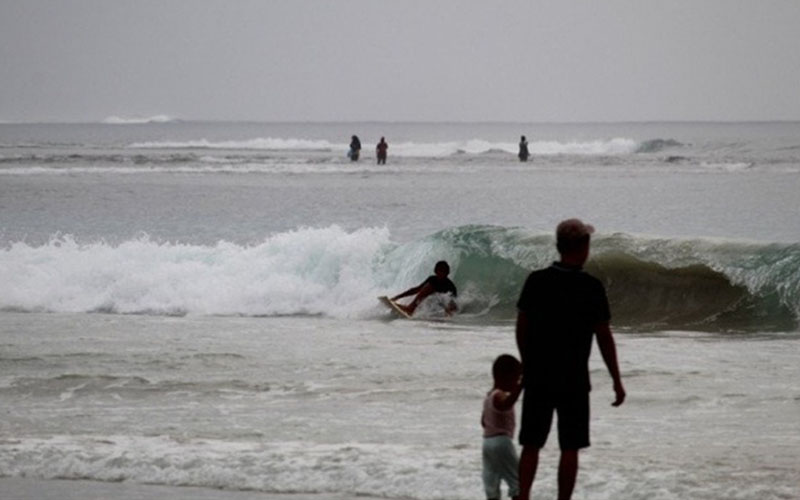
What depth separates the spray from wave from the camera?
18.8 meters

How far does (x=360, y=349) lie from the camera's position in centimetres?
1484

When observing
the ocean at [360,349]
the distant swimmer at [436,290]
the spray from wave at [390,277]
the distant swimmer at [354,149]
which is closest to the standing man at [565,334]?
the ocean at [360,349]

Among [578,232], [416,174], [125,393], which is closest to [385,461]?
[578,232]

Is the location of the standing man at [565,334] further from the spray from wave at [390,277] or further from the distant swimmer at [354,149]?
the distant swimmer at [354,149]

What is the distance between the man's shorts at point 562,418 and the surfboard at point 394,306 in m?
10.7

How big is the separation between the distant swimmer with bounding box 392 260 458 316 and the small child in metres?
10.4

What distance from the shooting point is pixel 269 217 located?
35.2m

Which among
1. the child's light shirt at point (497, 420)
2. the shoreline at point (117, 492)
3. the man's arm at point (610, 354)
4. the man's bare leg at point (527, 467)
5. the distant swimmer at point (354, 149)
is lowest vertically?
the distant swimmer at point (354, 149)

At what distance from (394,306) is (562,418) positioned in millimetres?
11182

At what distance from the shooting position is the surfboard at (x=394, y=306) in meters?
17.9

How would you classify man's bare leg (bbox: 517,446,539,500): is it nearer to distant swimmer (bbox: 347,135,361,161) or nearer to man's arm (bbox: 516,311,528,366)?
man's arm (bbox: 516,311,528,366)

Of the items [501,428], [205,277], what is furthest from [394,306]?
[501,428]

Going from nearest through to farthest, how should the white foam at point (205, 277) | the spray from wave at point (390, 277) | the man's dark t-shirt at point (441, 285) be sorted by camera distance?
1. the man's dark t-shirt at point (441, 285)
2. the spray from wave at point (390, 277)
3. the white foam at point (205, 277)

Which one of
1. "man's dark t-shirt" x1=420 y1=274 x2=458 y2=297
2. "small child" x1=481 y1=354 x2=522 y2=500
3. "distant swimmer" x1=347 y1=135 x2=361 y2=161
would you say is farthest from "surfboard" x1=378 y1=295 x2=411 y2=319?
"distant swimmer" x1=347 y1=135 x2=361 y2=161
